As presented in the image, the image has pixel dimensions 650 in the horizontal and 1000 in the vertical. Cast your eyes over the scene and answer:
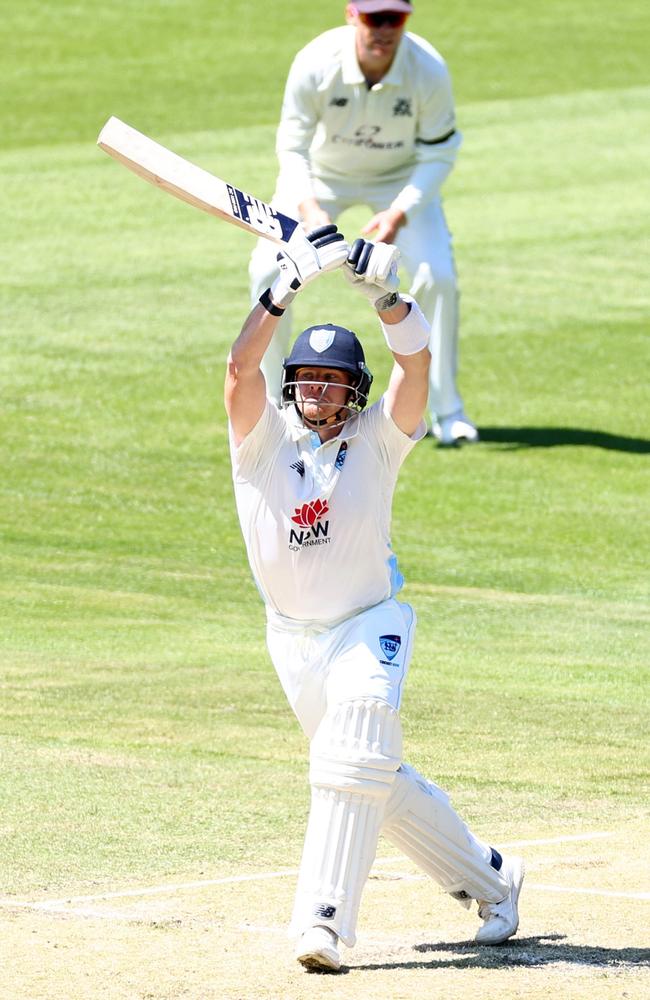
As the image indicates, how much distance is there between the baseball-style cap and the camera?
45.3 ft

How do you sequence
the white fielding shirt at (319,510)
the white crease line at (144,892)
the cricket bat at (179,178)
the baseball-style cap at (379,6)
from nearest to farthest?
the white fielding shirt at (319,510), the white crease line at (144,892), the cricket bat at (179,178), the baseball-style cap at (379,6)

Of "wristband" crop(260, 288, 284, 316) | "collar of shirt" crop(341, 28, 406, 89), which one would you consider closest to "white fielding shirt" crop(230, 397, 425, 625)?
"wristband" crop(260, 288, 284, 316)

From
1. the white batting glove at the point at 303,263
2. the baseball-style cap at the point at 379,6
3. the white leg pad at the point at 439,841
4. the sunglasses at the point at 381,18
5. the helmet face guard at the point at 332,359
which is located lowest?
the white leg pad at the point at 439,841

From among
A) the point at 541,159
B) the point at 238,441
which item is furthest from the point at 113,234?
the point at 238,441

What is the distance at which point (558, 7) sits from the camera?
32562 millimetres

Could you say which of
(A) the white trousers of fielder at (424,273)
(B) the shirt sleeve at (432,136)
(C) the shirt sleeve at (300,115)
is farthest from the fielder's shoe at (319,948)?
(C) the shirt sleeve at (300,115)

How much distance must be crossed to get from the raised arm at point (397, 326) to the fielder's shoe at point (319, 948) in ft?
5.13

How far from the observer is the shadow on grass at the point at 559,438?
15375 millimetres

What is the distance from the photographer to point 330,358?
21.7 ft

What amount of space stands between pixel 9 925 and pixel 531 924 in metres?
1.66

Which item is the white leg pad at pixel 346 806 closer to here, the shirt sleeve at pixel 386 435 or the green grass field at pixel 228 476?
the shirt sleeve at pixel 386 435

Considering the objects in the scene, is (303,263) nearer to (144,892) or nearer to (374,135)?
(144,892)

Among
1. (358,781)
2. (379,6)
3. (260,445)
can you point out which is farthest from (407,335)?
(379,6)

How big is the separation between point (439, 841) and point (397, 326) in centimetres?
161
